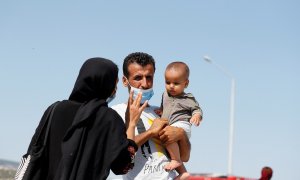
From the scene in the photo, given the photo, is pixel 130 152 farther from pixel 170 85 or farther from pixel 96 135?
pixel 170 85

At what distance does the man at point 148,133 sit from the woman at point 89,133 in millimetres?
692

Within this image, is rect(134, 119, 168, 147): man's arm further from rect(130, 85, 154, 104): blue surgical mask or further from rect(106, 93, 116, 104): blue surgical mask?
rect(106, 93, 116, 104): blue surgical mask

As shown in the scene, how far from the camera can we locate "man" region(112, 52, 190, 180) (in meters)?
4.38

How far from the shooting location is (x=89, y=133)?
357 cm

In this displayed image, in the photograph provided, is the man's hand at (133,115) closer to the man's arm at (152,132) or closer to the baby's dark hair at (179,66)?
the man's arm at (152,132)

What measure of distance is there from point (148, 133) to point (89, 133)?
79 cm

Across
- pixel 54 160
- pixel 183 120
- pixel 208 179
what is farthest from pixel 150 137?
pixel 208 179

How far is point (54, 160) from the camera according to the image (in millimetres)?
3625

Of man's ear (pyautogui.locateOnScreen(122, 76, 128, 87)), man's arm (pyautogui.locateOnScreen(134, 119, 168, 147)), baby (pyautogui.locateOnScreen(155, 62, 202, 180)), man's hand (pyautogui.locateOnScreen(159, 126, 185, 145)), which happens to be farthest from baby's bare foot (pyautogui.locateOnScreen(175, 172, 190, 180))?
man's ear (pyautogui.locateOnScreen(122, 76, 128, 87))

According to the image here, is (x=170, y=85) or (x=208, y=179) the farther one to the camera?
(x=208, y=179)

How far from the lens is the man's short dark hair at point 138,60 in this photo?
4.57m

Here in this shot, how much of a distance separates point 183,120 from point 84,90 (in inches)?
54.0

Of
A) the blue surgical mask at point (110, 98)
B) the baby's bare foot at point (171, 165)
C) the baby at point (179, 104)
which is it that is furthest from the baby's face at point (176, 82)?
the blue surgical mask at point (110, 98)

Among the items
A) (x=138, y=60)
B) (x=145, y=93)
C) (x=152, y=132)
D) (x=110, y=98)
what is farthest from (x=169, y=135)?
(x=110, y=98)
